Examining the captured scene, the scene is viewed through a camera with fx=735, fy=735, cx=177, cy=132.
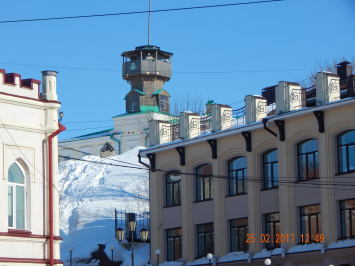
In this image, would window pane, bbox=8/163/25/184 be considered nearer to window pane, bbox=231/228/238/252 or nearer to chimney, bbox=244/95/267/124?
window pane, bbox=231/228/238/252

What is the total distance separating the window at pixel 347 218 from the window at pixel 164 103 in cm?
5553

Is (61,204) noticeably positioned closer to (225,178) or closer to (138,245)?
(138,245)

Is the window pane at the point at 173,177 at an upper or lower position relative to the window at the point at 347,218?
upper

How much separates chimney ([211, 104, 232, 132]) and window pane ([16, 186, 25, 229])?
38.1 feet

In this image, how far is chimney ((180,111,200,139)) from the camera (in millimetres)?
30672

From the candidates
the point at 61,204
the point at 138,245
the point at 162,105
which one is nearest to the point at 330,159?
the point at 138,245

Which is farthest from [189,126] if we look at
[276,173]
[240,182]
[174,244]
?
[276,173]

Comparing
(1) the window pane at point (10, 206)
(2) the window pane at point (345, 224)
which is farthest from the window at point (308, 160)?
(1) the window pane at point (10, 206)

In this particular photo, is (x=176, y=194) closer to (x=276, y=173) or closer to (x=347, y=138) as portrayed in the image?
(x=276, y=173)

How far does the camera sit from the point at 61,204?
162 feet

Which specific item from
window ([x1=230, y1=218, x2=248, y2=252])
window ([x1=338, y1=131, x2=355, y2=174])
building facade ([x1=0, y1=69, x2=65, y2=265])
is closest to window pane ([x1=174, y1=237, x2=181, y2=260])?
window ([x1=230, y1=218, x2=248, y2=252])

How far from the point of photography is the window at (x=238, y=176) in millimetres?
28297

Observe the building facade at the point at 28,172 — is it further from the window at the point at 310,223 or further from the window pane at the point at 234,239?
the window pane at the point at 234,239

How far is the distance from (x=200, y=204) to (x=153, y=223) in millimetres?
2645
